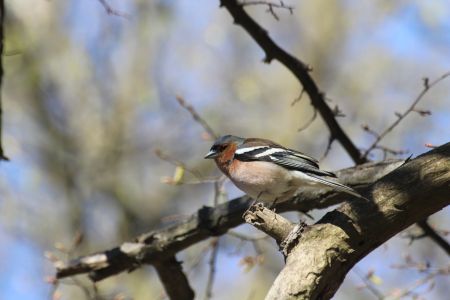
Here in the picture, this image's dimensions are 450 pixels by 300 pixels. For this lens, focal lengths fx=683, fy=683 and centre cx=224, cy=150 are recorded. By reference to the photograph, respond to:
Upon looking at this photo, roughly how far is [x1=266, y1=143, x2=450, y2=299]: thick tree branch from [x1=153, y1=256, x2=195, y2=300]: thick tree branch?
2.28m

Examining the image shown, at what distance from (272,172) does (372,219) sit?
4.87 ft

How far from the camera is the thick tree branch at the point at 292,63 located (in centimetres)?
530

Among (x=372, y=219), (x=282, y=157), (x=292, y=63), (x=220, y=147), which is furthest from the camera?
(x=220, y=147)

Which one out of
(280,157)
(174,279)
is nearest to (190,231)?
(174,279)

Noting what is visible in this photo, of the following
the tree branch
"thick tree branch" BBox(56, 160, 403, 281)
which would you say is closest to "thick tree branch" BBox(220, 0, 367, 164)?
"thick tree branch" BBox(56, 160, 403, 281)

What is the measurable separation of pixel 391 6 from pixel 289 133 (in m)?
3.45

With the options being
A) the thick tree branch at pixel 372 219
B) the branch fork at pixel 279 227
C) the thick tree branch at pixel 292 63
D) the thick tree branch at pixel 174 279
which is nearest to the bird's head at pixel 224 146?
the thick tree branch at pixel 292 63

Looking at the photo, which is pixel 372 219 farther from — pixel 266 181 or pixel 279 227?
pixel 266 181

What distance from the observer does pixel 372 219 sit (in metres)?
3.69

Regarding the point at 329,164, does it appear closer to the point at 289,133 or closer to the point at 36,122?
the point at 289,133

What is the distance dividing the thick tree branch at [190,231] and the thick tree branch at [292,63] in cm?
48

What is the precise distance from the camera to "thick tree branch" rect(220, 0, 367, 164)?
5.30 meters

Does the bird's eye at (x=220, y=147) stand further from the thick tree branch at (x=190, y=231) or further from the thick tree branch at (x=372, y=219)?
the thick tree branch at (x=372, y=219)

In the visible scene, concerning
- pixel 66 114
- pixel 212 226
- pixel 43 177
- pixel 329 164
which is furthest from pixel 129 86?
pixel 212 226
